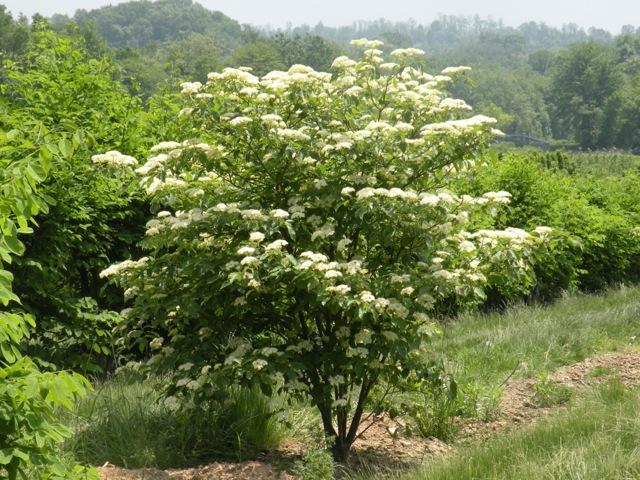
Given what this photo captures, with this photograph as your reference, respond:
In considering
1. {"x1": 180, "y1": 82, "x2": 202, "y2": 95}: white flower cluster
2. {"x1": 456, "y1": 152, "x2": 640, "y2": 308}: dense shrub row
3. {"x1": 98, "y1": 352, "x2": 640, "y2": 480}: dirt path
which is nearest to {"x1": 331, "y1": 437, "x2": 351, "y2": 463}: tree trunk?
{"x1": 98, "y1": 352, "x2": 640, "y2": 480}: dirt path

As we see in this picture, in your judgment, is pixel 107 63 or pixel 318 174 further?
pixel 107 63

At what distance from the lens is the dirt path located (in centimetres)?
554

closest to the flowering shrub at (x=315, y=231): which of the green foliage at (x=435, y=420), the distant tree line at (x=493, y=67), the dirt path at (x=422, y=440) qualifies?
the dirt path at (x=422, y=440)

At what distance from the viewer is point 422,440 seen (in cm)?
688

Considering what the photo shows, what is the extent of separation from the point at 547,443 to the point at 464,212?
1683mm

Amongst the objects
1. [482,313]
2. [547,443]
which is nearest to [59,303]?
[547,443]

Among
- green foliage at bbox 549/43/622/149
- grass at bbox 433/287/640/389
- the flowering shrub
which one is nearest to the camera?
the flowering shrub

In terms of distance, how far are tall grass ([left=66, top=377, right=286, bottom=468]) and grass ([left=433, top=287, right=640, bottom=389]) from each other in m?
1.86

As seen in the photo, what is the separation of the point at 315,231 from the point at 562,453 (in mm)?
2124

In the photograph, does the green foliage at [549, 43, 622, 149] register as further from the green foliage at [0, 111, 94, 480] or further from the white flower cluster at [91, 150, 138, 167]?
the green foliage at [0, 111, 94, 480]

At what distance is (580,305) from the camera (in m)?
13.9

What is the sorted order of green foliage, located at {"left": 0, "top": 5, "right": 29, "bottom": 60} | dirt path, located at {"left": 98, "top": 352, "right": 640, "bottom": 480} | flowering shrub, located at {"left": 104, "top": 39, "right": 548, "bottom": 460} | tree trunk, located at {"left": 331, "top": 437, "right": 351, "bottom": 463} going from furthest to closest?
green foliage, located at {"left": 0, "top": 5, "right": 29, "bottom": 60}, tree trunk, located at {"left": 331, "top": 437, "right": 351, "bottom": 463}, dirt path, located at {"left": 98, "top": 352, "right": 640, "bottom": 480}, flowering shrub, located at {"left": 104, "top": 39, "right": 548, "bottom": 460}

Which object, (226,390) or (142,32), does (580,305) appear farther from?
(142,32)

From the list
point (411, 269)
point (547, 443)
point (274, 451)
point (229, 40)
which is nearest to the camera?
point (547, 443)
